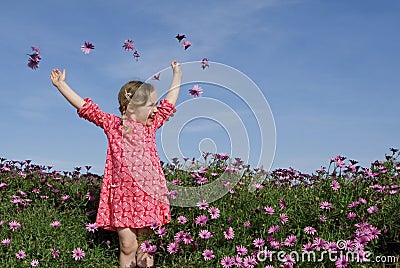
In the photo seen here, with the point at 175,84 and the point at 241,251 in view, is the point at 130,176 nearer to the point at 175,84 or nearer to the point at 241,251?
the point at 175,84

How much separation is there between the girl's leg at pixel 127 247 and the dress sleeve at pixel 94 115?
3.30 ft

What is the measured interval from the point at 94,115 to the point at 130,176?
706 millimetres

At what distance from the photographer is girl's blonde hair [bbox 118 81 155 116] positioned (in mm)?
5383

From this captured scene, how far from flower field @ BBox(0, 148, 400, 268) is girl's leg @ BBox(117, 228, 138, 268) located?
15 cm

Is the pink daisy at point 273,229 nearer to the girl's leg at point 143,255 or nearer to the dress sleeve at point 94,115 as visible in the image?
the girl's leg at point 143,255

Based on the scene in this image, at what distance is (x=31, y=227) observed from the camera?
568cm

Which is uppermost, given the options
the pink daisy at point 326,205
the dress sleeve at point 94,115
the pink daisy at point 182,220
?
the dress sleeve at point 94,115

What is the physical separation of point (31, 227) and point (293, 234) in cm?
254

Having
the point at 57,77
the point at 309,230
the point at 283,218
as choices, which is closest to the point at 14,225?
the point at 57,77

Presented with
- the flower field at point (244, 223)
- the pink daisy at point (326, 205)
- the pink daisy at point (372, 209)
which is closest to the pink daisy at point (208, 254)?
the flower field at point (244, 223)

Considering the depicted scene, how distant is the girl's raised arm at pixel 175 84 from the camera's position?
5.61 m

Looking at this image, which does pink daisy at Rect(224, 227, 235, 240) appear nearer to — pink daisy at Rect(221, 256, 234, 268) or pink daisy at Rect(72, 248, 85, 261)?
pink daisy at Rect(221, 256, 234, 268)

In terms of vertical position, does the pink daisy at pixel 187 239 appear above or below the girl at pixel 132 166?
below

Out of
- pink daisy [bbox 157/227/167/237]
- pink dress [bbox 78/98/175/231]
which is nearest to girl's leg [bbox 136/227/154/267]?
pink dress [bbox 78/98/175/231]
